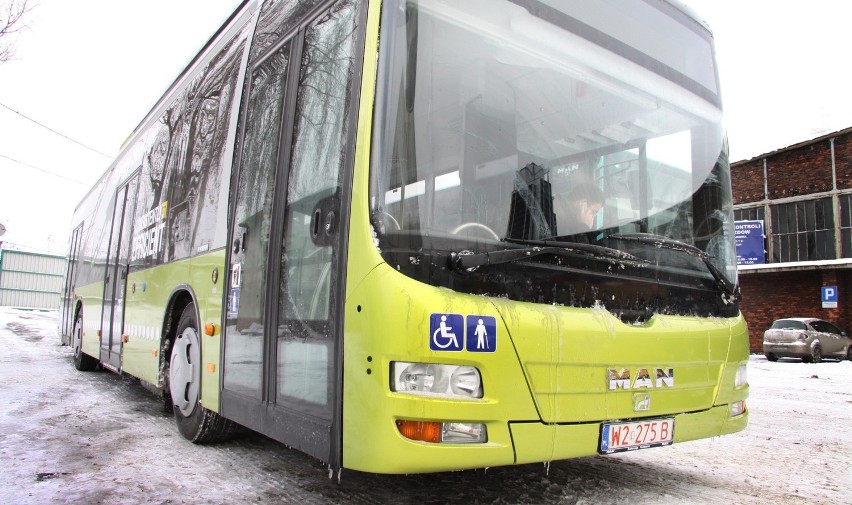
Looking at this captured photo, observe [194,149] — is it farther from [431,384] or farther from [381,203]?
[431,384]

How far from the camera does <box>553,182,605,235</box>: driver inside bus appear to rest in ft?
10.2

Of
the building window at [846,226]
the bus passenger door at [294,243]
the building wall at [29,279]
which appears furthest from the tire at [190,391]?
the building wall at [29,279]

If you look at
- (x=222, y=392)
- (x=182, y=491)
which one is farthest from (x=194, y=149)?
(x=182, y=491)

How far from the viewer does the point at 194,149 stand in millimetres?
5246

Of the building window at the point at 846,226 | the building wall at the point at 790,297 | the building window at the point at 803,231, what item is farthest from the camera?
the building window at the point at 803,231

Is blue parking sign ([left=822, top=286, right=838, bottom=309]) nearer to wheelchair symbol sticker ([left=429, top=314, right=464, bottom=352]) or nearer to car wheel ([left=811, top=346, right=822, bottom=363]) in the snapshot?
car wheel ([left=811, top=346, right=822, bottom=363])

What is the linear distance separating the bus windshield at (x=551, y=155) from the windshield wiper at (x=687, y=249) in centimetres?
1

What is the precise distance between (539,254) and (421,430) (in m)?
1.00

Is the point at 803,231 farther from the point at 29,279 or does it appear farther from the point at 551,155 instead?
the point at 29,279

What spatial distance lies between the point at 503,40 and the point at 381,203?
117 centimetres

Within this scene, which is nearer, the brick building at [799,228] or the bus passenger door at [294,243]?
the bus passenger door at [294,243]

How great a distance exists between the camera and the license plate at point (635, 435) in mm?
3066

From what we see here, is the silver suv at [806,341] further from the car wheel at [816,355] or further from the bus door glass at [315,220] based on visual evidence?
the bus door glass at [315,220]

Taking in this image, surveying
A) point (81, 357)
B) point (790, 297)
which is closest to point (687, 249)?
point (81, 357)
